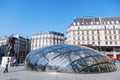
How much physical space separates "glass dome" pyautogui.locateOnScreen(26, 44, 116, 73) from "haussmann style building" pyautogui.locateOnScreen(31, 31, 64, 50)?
75.5 m

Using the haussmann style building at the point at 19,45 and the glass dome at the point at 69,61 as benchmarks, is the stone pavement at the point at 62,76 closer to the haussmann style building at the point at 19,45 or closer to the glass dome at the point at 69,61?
the glass dome at the point at 69,61

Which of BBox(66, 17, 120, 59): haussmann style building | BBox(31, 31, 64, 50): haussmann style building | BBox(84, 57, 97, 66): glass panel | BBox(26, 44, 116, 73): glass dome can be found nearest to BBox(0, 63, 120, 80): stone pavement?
BBox(26, 44, 116, 73): glass dome

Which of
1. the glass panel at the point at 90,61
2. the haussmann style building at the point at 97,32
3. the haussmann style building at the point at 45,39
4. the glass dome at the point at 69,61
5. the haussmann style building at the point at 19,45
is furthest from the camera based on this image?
the haussmann style building at the point at 19,45

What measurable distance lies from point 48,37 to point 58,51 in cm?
7746

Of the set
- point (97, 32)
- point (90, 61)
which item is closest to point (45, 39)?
point (97, 32)

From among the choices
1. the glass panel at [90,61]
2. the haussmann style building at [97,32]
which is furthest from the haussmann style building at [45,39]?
the glass panel at [90,61]

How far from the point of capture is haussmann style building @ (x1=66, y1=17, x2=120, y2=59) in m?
64.1

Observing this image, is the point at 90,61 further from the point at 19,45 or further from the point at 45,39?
the point at 19,45

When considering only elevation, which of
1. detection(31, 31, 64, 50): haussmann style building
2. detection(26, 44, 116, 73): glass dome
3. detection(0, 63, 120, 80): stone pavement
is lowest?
detection(0, 63, 120, 80): stone pavement

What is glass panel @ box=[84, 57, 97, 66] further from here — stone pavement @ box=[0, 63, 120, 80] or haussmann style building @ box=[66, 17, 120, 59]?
haussmann style building @ box=[66, 17, 120, 59]

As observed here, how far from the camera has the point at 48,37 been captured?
94125 mm

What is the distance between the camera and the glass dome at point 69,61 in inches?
599

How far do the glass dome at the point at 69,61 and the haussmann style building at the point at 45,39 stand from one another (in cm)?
7552

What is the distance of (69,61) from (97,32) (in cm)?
5367
